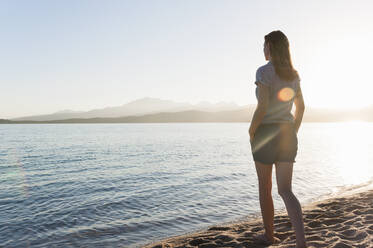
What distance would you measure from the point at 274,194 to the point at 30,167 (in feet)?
58.3

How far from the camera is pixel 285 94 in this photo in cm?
372

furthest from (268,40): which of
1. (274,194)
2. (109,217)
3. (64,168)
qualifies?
(64,168)

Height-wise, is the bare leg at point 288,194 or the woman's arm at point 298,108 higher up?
the woman's arm at point 298,108

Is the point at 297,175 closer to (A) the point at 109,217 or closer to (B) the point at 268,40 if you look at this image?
(A) the point at 109,217

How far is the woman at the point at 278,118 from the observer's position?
361 cm

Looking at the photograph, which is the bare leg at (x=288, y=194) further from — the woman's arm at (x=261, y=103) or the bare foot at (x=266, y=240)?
the bare foot at (x=266, y=240)

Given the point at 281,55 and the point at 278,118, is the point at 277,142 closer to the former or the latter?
the point at 278,118

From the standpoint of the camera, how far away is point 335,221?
6.46m

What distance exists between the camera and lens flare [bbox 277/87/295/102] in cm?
369

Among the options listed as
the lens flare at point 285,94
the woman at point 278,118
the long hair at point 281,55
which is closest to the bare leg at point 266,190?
the woman at point 278,118

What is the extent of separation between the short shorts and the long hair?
0.65 m

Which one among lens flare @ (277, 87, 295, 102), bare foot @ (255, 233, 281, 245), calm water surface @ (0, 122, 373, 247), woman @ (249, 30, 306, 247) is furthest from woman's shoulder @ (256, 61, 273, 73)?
calm water surface @ (0, 122, 373, 247)

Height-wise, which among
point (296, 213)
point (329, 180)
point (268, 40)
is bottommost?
point (329, 180)

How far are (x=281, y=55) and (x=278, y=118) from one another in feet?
2.67
